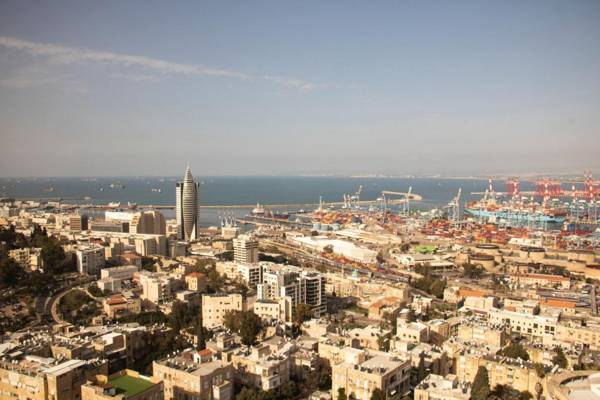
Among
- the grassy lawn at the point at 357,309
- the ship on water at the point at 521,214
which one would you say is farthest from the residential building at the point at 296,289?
the ship on water at the point at 521,214

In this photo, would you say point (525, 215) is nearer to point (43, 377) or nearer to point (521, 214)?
point (521, 214)

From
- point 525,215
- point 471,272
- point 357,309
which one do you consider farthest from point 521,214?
point 357,309

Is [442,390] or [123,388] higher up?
[123,388]

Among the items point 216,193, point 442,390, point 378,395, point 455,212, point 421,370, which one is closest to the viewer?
point 442,390

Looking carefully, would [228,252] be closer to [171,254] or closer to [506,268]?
[171,254]

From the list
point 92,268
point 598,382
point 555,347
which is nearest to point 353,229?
point 92,268

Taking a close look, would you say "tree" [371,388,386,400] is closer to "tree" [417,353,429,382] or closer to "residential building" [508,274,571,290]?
"tree" [417,353,429,382]

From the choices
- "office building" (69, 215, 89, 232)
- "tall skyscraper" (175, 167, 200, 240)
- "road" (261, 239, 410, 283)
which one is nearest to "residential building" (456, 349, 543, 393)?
"road" (261, 239, 410, 283)
